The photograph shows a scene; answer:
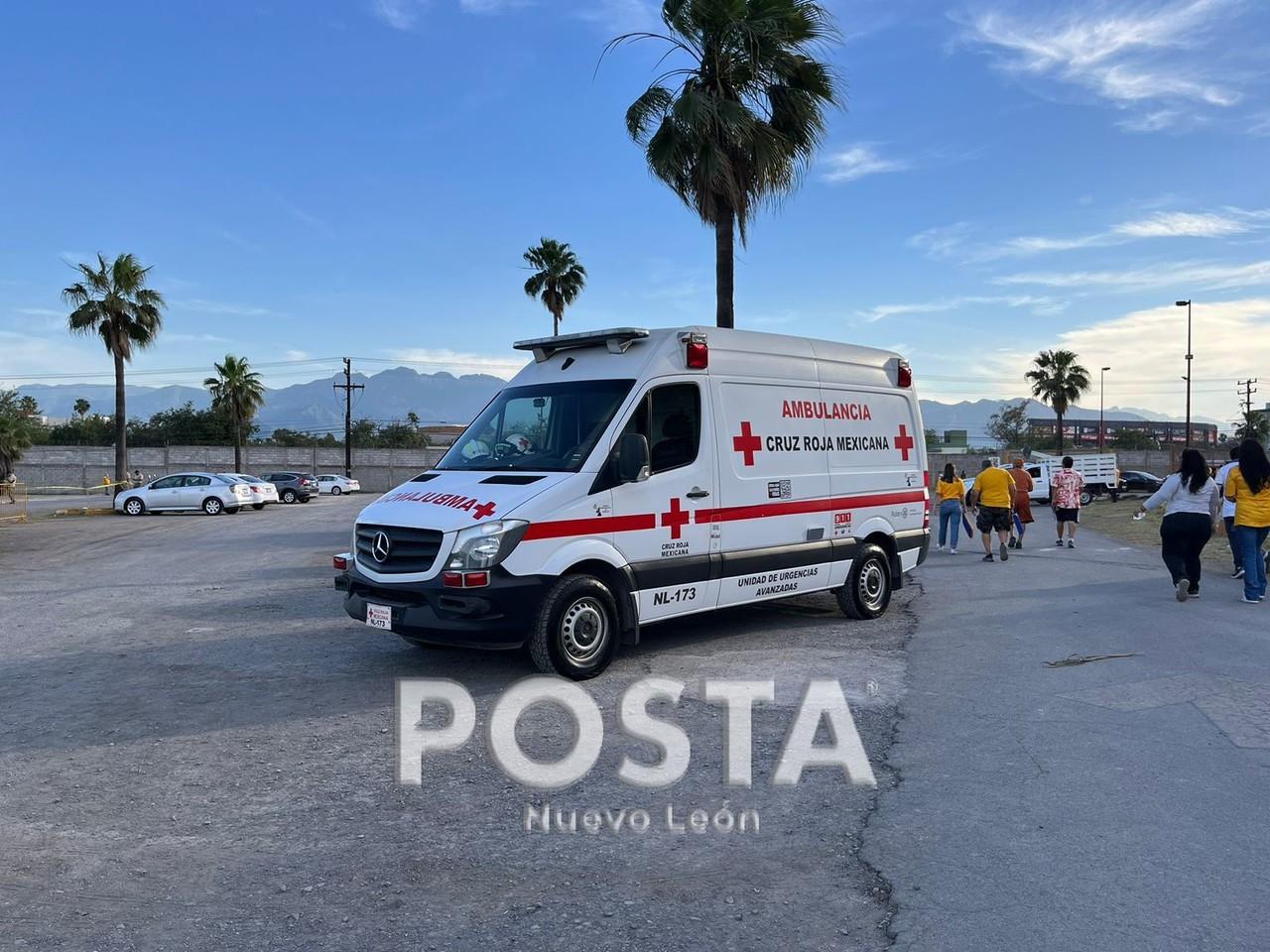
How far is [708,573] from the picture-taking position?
27.3ft

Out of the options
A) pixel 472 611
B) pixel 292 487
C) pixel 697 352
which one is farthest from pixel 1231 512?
pixel 292 487

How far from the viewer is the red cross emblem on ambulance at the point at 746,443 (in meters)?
8.58

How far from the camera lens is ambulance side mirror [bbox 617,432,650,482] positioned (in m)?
7.55

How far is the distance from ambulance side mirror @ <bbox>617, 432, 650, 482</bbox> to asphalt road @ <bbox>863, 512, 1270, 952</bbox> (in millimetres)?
2555

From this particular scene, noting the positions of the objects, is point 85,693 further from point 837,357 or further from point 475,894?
point 837,357

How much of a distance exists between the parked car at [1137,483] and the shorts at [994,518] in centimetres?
3434

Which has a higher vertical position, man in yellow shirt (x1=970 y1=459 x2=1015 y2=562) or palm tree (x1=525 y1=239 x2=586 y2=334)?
palm tree (x1=525 y1=239 x2=586 y2=334)

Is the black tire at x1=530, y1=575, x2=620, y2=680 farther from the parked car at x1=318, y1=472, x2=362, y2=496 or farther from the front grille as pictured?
the parked car at x1=318, y1=472, x2=362, y2=496

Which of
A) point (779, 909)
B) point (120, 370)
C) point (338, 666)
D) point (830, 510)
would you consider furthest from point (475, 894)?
point (120, 370)

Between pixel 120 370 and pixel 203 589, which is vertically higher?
pixel 120 370

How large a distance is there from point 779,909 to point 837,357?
275 inches

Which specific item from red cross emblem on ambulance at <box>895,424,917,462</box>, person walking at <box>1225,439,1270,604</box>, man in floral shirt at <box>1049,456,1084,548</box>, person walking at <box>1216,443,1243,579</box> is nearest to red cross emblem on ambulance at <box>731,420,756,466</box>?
red cross emblem on ambulance at <box>895,424,917,462</box>

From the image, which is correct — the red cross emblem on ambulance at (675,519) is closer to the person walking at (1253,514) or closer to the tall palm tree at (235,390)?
the person walking at (1253,514)

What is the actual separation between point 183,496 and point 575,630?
28.8 m
